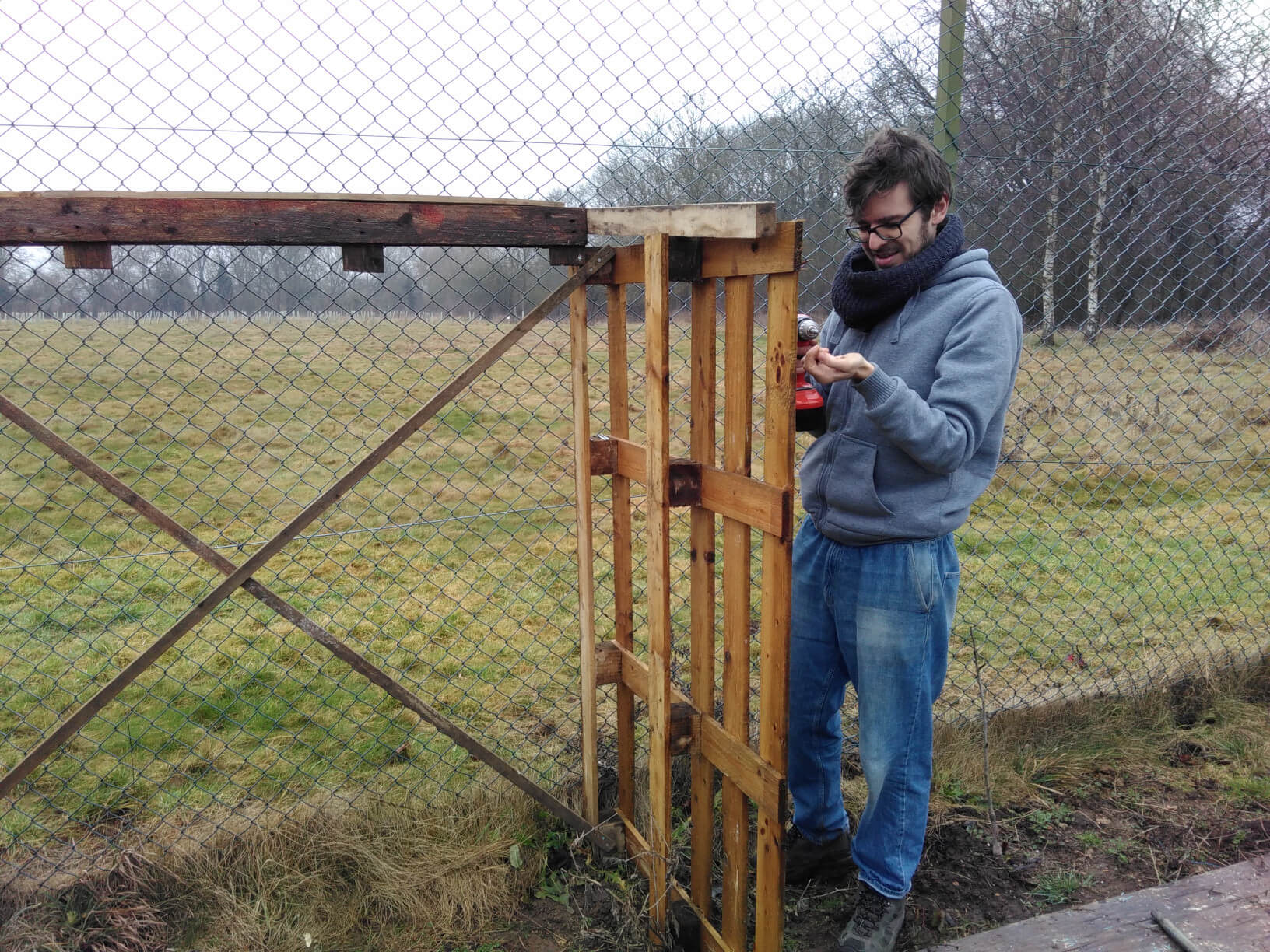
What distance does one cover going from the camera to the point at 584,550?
8.30 feet

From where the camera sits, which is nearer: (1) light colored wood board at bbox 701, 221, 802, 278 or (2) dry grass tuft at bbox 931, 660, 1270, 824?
(1) light colored wood board at bbox 701, 221, 802, 278

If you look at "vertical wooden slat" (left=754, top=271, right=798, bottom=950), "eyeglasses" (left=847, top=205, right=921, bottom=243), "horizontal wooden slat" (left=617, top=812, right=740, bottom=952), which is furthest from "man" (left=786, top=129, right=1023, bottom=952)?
"horizontal wooden slat" (left=617, top=812, right=740, bottom=952)

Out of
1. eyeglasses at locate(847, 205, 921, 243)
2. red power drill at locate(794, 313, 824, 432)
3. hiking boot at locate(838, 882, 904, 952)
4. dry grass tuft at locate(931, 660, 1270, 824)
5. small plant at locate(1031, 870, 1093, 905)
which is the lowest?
small plant at locate(1031, 870, 1093, 905)

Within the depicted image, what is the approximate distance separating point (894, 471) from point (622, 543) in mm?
855

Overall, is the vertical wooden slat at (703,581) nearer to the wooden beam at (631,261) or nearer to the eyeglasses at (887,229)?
the wooden beam at (631,261)

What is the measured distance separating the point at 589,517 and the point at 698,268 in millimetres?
804

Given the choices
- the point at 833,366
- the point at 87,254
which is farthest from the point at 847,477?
the point at 87,254

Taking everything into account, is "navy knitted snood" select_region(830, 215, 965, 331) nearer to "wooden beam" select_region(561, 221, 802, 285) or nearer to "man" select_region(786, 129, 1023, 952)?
"man" select_region(786, 129, 1023, 952)

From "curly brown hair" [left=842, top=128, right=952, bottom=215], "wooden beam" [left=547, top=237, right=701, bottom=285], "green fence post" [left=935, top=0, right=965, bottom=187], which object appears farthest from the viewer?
"green fence post" [left=935, top=0, right=965, bottom=187]

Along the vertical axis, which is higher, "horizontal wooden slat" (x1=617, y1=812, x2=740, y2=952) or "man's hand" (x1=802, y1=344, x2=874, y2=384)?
"man's hand" (x1=802, y1=344, x2=874, y2=384)

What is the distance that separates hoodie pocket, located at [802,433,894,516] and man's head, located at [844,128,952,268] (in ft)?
1.39

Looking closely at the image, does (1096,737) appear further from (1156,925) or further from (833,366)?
(833,366)

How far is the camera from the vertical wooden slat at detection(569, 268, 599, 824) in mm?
2379

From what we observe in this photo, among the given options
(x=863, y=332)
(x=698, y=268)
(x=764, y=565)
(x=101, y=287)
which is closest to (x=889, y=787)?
(x=764, y=565)
